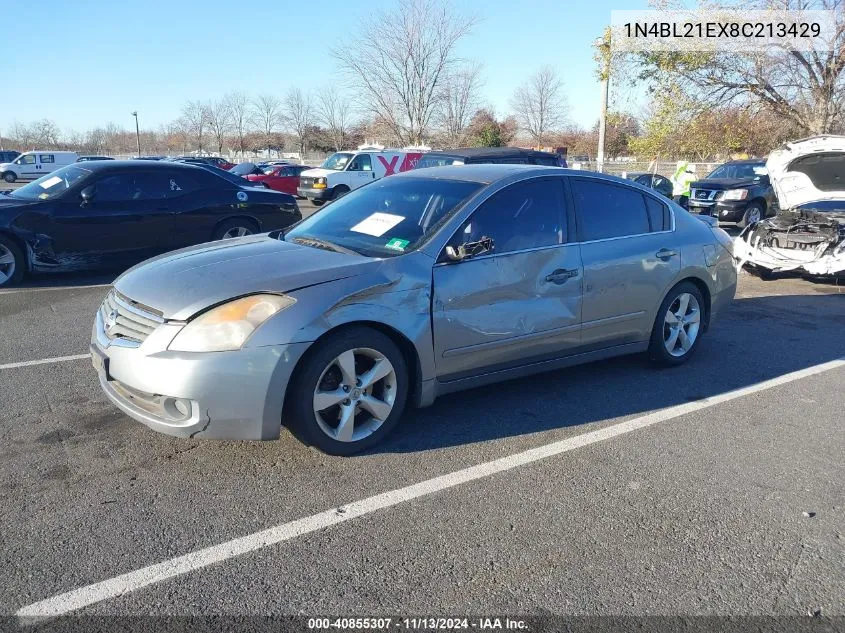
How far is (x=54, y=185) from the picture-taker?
8.55 metres

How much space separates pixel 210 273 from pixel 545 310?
206cm

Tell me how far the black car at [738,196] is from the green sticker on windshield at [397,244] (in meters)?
13.9

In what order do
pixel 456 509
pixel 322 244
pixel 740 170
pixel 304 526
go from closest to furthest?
pixel 304 526
pixel 456 509
pixel 322 244
pixel 740 170

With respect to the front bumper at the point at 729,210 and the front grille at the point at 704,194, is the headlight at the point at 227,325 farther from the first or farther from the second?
the front grille at the point at 704,194

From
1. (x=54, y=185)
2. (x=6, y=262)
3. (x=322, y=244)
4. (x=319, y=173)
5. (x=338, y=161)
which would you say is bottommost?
(x=6, y=262)

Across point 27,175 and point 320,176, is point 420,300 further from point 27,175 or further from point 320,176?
point 27,175

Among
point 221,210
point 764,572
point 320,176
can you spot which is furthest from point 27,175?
point 764,572

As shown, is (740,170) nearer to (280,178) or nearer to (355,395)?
(280,178)

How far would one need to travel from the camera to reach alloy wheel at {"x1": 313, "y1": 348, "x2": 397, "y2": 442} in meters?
3.58

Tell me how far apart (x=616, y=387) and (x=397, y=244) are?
2052 millimetres

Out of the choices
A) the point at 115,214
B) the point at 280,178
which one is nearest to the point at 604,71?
the point at 280,178

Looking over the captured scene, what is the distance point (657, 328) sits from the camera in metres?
5.25

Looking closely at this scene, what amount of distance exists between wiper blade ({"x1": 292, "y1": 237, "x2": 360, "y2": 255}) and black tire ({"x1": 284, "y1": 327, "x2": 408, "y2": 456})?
635mm

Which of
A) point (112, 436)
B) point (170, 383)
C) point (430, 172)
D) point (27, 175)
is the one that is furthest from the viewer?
point (27, 175)
